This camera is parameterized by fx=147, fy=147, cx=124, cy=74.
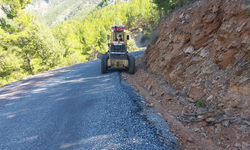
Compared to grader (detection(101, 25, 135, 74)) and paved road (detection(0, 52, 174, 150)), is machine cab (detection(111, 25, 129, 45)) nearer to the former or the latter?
grader (detection(101, 25, 135, 74))

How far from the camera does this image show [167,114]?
490 centimetres

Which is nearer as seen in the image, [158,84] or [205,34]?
[205,34]

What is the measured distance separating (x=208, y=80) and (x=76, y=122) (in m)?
4.46

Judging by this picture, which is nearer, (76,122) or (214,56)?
(76,122)

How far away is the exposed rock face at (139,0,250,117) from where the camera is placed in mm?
3978

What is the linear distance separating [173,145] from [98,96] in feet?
12.1

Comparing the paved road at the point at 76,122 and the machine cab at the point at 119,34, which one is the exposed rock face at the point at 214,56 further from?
the machine cab at the point at 119,34

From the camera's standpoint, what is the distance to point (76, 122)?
444 cm

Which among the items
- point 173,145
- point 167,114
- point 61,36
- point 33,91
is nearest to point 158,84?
point 167,114

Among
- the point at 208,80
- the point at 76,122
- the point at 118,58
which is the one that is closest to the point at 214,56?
the point at 208,80

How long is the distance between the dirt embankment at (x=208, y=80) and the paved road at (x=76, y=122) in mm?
1070

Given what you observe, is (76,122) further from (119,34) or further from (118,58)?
(119,34)

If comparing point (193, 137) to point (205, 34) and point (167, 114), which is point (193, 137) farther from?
point (205, 34)

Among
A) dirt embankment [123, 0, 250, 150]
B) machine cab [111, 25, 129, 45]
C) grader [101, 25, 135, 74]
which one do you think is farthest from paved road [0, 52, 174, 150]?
machine cab [111, 25, 129, 45]
